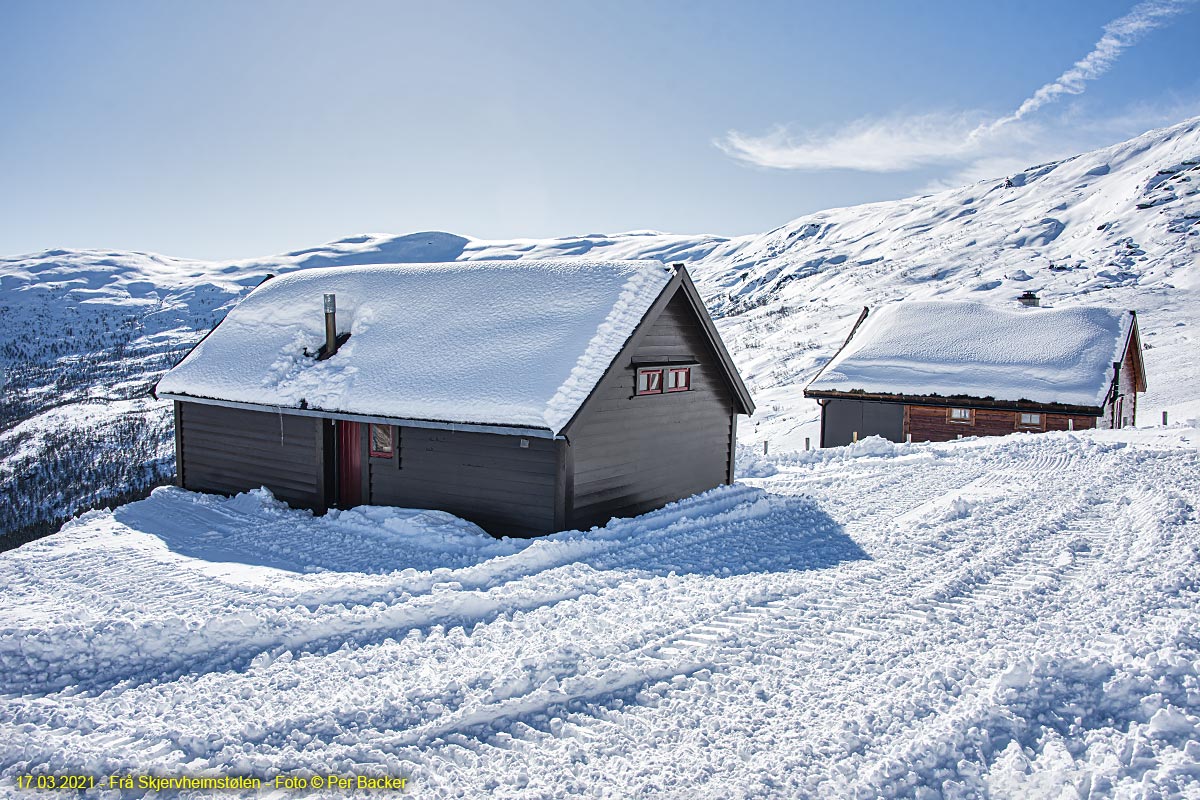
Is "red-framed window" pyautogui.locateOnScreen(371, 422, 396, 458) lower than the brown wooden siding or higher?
higher

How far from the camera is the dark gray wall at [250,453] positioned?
562 inches

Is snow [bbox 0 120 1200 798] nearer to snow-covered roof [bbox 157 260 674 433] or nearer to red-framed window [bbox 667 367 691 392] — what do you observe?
snow-covered roof [bbox 157 260 674 433]

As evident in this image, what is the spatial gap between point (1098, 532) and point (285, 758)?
37.1 feet

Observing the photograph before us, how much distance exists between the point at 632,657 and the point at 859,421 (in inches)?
812

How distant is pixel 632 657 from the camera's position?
6621 mm

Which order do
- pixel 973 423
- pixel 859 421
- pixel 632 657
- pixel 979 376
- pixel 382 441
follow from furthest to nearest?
pixel 859 421
pixel 979 376
pixel 973 423
pixel 382 441
pixel 632 657

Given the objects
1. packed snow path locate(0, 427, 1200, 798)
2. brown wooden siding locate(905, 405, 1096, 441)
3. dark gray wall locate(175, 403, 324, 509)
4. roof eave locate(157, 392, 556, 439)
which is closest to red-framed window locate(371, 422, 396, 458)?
roof eave locate(157, 392, 556, 439)

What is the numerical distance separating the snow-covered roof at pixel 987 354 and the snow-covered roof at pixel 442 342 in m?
14.3

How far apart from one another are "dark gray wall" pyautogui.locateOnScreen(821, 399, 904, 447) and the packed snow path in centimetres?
1294

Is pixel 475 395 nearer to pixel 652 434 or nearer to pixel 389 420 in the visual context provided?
pixel 389 420

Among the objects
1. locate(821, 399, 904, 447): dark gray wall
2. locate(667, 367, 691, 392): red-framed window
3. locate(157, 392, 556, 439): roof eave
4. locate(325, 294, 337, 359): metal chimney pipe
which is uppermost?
locate(325, 294, 337, 359): metal chimney pipe

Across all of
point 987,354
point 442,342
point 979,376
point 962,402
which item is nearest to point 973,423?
point 962,402

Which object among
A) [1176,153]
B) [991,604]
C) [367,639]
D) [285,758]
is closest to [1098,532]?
[991,604]

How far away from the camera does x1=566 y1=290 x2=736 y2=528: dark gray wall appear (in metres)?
12.1
